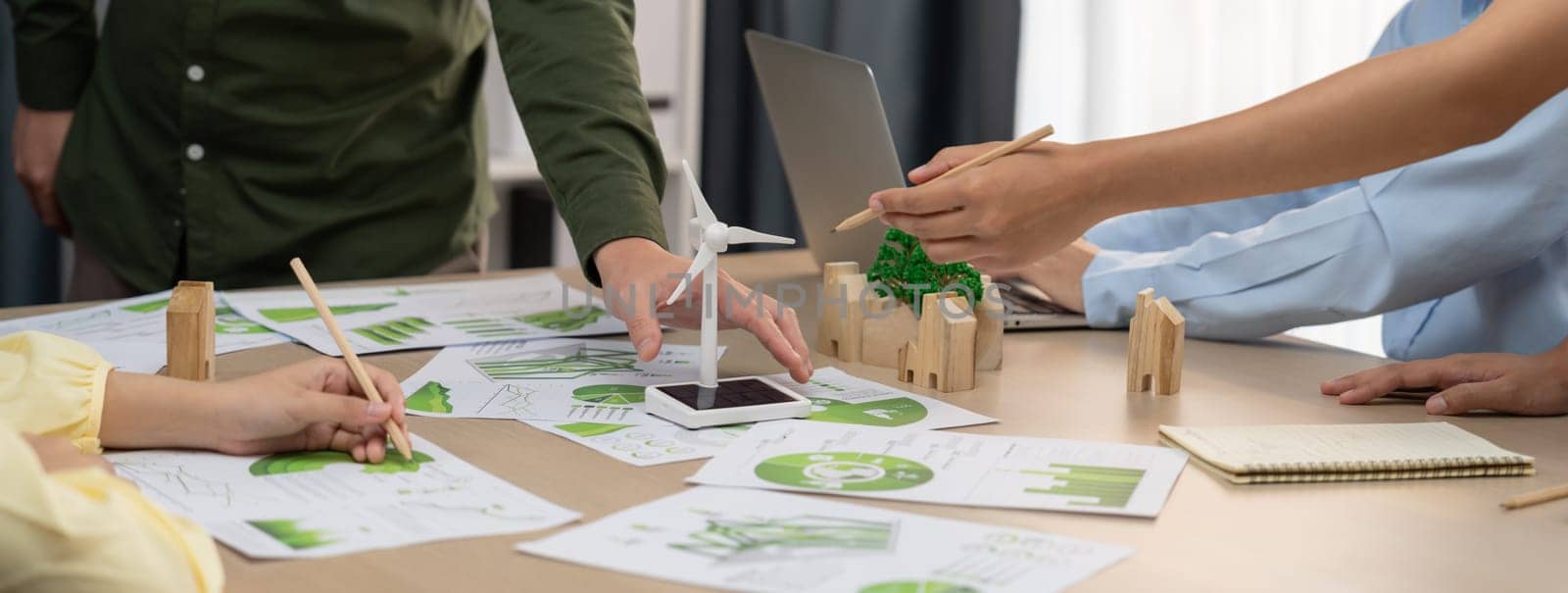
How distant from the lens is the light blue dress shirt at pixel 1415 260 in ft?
3.60

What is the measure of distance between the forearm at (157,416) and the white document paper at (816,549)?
0.85 ft

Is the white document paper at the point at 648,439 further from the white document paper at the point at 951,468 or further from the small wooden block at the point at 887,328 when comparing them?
the small wooden block at the point at 887,328

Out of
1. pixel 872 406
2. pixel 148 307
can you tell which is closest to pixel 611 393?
pixel 872 406

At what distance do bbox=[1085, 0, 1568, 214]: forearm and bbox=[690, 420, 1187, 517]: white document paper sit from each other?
21 centimetres

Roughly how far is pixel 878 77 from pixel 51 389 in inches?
75.7

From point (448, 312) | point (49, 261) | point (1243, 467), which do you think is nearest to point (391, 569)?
point (1243, 467)

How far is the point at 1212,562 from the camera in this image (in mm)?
705

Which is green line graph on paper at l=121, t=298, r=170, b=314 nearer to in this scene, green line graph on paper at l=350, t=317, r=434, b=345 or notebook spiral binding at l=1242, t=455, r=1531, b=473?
green line graph on paper at l=350, t=317, r=434, b=345

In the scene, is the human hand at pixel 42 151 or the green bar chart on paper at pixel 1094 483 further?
the human hand at pixel 42 151

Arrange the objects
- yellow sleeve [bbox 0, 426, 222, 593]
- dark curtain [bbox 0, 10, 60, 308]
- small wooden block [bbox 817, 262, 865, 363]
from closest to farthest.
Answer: yellow sleeve [bbox 0, 426, 222, 593] < small wooden block [bbox 817, 262, 865, 363] < dark curtain [bbox 0, 10, 60, 308]

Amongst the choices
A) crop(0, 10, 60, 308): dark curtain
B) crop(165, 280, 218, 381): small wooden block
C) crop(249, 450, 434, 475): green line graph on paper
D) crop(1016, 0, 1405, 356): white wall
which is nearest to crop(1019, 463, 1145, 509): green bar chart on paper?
crop(249, 450, 434, 475): green line graph on paper

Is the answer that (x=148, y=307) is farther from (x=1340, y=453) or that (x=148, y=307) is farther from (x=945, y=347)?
(x=1340, y=453)

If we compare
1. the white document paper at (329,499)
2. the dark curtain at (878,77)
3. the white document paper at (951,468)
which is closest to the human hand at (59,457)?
the white document paper at (329,499)

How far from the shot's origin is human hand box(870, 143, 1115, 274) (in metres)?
1.00
